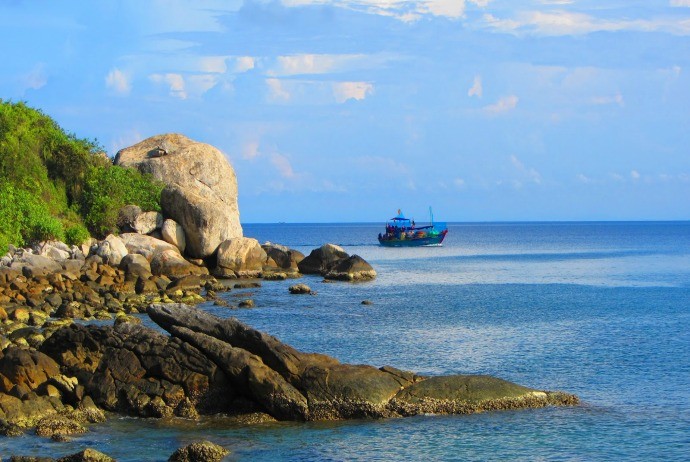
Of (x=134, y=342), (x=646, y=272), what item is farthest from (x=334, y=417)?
(x=646, y=272)

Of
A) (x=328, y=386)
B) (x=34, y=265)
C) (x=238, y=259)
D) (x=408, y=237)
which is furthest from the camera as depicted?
(x=408, y=237)

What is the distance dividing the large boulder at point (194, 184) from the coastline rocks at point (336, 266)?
6.41 meters

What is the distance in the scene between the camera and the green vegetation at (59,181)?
53438mm

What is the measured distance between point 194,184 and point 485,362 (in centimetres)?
3867

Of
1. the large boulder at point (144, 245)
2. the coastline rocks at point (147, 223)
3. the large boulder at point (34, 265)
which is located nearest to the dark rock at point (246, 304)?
the large boulder at point (34, 265)

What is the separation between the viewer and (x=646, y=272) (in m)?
74.1

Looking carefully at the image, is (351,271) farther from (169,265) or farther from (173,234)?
(169,265)

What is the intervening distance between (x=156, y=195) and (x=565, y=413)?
4305 cm

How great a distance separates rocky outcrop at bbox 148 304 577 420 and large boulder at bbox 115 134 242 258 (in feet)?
120

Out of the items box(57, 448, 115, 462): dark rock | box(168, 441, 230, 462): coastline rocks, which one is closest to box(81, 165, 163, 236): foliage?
box(57, 448, 115, 462): dark rock

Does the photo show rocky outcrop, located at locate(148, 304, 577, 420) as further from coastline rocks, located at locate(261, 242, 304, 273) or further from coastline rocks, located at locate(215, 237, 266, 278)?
coastline rocks, located at locate(261, 242, 304, 273)

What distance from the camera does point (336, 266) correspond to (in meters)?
64.8

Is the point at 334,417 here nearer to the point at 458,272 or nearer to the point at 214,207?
the point at 214,207

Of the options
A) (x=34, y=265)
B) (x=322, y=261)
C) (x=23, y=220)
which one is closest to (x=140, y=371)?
(x=34, y=265)
